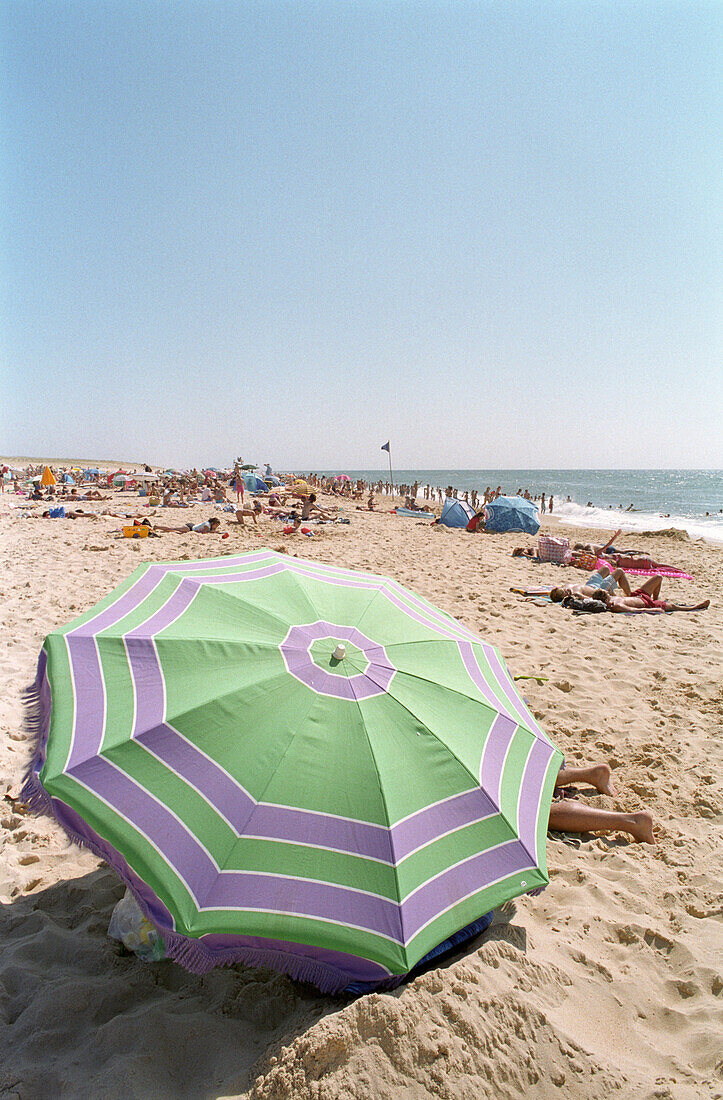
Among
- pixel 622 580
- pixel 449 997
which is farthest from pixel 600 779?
pixel 622 580

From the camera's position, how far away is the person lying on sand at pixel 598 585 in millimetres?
7660

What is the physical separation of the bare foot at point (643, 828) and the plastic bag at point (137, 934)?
2.48 meters

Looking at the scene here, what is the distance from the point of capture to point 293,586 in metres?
2.47

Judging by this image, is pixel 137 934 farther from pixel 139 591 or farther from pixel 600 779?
pixel 600 779

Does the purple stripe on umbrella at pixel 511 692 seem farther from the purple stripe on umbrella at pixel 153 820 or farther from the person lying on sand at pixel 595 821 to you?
the purple stripe on umbrella at pixel 153 820

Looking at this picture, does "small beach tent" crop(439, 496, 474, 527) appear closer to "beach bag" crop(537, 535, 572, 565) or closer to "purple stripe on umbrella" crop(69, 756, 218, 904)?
"beach bag" crop(537, 535, 572, 565)

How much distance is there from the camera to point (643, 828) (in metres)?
2.83

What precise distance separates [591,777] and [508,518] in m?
14.5

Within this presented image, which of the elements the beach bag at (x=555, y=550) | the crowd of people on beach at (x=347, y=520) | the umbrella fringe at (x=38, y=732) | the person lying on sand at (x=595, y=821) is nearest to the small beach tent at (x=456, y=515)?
the crowd of people on beach at (x=347, y=520)

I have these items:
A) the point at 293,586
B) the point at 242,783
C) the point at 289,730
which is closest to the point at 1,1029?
the point at 242,783

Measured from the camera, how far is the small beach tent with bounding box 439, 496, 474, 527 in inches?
694

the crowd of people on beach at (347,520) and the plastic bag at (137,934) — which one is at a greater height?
the crowd of people on beach at (347,520)

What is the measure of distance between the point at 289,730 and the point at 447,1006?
108 centimetres

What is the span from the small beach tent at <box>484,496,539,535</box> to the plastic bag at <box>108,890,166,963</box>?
1610cm
